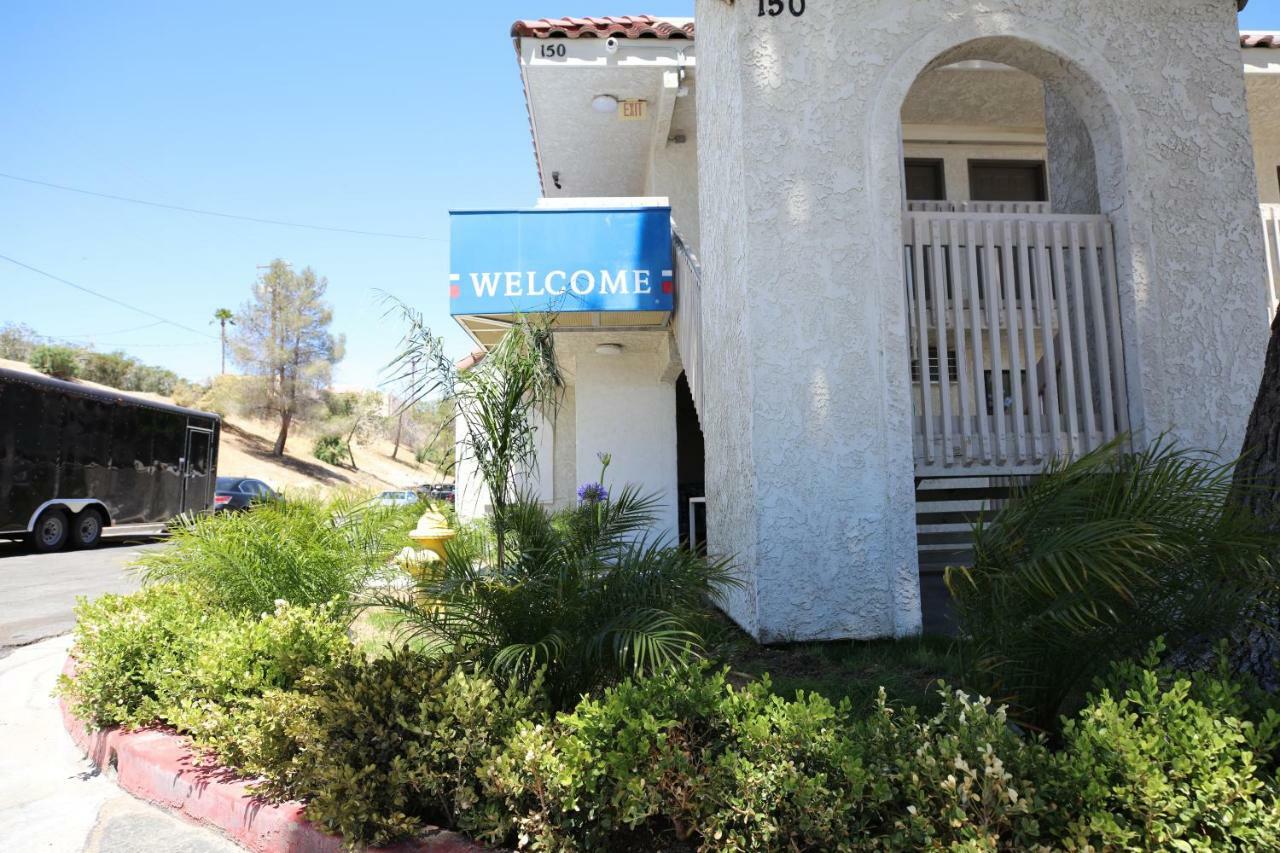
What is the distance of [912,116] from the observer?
33.1ft

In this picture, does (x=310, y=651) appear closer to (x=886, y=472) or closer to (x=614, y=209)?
(x=886, y=472)

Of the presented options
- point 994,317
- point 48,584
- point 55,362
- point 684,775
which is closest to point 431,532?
point 994,317

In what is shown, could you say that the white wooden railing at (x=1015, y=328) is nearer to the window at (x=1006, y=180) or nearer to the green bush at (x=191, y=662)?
the green bush at (x=191, y=662)

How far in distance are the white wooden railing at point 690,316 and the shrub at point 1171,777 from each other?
4.96 metres

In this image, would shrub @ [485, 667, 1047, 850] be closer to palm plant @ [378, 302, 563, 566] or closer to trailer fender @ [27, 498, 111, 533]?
palm plant @ [378, 302, 563, 566]

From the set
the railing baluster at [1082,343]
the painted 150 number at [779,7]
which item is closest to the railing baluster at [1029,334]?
the railing baluster at [1082,343]

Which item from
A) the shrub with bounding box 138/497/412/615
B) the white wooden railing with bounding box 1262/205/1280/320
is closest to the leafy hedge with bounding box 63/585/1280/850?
the shrub with bounding box 138/497/412/615

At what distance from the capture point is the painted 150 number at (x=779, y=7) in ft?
17.5

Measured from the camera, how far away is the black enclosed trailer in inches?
502

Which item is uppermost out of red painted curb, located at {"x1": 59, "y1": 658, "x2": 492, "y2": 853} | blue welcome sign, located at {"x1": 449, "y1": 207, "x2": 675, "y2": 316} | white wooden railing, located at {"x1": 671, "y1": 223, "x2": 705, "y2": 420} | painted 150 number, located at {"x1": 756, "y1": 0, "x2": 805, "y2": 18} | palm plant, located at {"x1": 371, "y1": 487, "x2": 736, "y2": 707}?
painted 150 number, located at {"x1": 756, "y1": 0, "x2": 805, "y2": 18}

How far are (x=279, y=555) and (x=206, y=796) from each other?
1848 millimetres

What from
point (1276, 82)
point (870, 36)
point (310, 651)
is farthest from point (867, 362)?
point (1276, 82)

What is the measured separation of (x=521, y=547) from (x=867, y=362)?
266cm

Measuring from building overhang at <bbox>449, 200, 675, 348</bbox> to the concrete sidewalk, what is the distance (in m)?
5.17
